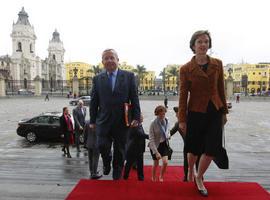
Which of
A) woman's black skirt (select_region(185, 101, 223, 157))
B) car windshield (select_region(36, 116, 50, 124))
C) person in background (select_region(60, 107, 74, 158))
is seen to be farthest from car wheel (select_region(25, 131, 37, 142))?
woman's black skirt (select_region(185, 101, 223, 157))

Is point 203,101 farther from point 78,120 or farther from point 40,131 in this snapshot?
point 40,131

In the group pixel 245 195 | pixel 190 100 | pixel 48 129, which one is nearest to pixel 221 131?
pixel 190 100

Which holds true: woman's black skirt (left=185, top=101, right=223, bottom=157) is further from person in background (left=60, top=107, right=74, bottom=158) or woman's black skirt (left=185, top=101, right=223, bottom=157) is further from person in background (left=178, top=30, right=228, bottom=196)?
person in background (left=60, top=107, right=74, bottom=158)

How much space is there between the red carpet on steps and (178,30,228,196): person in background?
0.66 feet

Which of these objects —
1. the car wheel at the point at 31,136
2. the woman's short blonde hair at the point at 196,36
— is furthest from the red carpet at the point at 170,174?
the car wheel at the point at 31,136

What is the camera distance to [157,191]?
12.0 ft

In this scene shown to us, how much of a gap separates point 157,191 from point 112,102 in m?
1.30

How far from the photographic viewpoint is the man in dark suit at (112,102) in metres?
4.18

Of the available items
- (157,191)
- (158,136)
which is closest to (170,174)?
(158,136)

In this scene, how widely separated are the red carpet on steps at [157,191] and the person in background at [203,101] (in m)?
0.20

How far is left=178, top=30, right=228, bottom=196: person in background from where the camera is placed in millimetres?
3656

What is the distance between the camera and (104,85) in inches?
166

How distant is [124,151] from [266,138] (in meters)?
10.6

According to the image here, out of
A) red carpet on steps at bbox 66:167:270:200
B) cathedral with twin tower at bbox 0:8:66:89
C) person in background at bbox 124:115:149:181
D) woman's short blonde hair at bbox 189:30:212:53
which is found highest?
cathedral with twin tower at bbox 0:8:66:89
